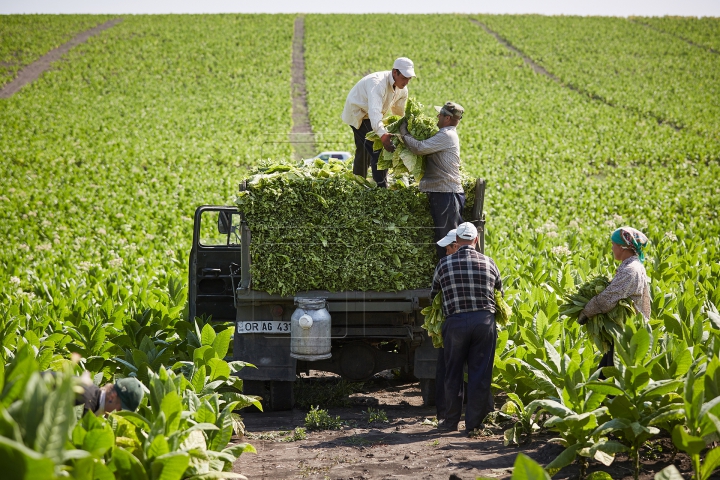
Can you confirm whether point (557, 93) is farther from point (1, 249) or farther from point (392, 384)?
point (392, 384)

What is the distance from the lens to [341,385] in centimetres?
820

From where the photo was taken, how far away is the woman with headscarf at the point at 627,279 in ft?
19.8

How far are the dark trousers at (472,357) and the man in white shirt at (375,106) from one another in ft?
7.22

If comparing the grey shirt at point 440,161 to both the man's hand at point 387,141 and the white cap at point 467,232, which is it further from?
the white cap at point 467,232

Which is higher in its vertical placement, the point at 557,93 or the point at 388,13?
the point at 388,13

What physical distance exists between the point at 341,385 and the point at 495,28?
194 ft

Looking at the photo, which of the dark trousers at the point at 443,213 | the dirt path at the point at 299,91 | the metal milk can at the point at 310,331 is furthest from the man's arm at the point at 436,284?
the dirt path at the point at 299,91

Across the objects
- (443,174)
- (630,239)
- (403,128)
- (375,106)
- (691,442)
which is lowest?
(691,442)

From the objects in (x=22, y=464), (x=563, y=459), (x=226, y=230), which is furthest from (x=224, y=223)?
(x=22, y=464)

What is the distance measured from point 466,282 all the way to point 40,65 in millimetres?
49535

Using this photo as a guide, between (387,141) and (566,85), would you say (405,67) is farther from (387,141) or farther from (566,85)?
(566,85)

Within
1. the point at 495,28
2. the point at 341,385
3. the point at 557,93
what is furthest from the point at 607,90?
the point at 341,385

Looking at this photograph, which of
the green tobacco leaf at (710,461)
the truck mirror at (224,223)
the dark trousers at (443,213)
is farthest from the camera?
the truck mirror at (224,223)

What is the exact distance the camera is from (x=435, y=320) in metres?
6.84
